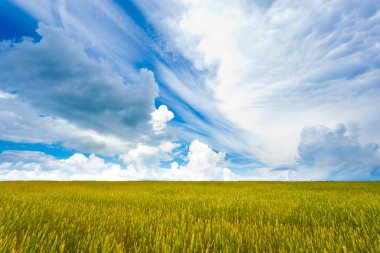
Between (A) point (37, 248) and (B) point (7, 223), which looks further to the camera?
(B) point (7, 223)

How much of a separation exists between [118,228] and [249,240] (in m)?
2.09

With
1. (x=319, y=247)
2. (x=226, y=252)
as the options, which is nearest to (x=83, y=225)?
(x=226, y=252)

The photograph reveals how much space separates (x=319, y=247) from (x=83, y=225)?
3510 mm

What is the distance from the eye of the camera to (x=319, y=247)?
3010 mm

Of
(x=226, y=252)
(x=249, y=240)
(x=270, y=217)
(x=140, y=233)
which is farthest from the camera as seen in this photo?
(x=270, y=217)

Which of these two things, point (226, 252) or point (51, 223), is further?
point (51, 223)

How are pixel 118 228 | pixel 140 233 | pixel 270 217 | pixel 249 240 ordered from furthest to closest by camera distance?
pixel 270 217 → pixel 118 228 → pixel 140 233 → pixel 249 240

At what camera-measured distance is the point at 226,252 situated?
2.85m

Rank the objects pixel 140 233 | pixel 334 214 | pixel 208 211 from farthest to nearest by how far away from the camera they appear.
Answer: pixel 208 211
pixel 334 214
pixel 140 233

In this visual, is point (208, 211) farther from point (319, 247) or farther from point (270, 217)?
point (319, 247)

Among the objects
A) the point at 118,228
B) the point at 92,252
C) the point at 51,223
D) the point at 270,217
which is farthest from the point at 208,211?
the point at 92,252

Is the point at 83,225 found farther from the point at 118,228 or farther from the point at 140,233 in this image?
the point at 140,233

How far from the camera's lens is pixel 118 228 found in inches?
164

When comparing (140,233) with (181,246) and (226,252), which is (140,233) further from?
(226,252)
